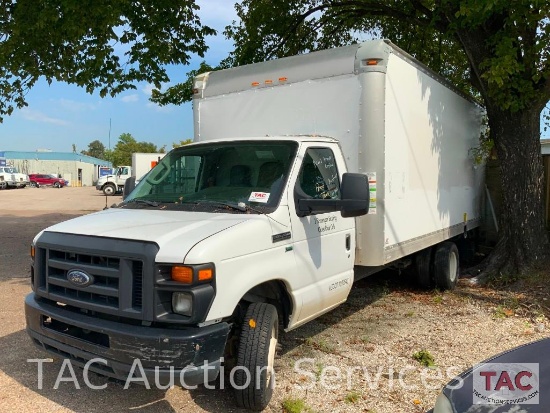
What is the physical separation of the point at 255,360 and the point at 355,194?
153 cm

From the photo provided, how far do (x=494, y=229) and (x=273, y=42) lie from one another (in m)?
7.04

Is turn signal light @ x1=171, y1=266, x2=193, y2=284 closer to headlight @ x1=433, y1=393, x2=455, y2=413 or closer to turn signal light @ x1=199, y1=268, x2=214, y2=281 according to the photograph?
turn signal light @ x1=199, y1=268, x2=214, y2=281

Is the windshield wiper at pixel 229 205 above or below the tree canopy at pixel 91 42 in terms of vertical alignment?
below

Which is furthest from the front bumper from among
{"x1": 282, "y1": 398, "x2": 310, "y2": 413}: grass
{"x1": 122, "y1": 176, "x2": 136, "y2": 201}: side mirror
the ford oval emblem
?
{"x1": 122, "y1": 176, "x2": 136, "y2": 201}: side mirror

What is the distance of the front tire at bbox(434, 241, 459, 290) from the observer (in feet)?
23.5

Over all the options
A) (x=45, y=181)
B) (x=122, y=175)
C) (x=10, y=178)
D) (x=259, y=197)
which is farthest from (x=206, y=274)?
(x=45, y=181)

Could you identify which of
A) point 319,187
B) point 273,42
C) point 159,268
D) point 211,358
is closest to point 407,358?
point 319,187

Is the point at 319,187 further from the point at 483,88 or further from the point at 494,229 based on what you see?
the point at 494,229

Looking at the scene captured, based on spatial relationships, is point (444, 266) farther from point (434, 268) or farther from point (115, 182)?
point (115, 182)

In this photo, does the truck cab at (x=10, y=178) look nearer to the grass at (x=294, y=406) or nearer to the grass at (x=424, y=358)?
the grass at (x=424, y=358)

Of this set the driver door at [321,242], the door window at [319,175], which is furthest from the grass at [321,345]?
the door window at [319,175]

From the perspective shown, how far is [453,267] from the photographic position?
24.9 feet

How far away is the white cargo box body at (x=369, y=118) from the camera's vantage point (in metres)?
4.98

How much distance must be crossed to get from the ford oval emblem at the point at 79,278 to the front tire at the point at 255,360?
1.15 m
